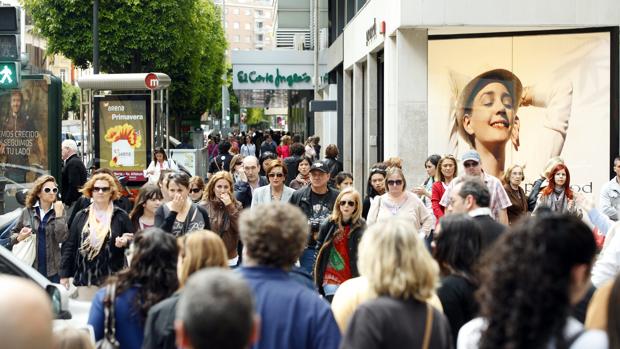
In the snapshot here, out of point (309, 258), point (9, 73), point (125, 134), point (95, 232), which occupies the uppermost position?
point (9, 73)

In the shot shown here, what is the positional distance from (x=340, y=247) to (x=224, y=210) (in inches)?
63.6

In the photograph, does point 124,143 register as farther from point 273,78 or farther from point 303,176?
point 273,78

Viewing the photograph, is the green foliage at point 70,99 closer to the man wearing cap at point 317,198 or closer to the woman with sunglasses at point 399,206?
the man wearing cap at point 317,198

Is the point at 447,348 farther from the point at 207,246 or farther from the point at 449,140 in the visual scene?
the point at 449,140

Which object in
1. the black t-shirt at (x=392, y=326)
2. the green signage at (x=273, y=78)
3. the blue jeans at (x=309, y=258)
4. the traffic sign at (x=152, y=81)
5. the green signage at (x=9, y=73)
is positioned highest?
the green signage at (x=273, y=78)

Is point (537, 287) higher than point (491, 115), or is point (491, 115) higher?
point (491, 115)

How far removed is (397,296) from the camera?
4.79 metres

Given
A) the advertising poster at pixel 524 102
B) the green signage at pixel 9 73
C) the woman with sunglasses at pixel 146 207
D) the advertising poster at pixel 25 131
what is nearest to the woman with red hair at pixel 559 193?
the woman with sunglasses at pixel 146 207

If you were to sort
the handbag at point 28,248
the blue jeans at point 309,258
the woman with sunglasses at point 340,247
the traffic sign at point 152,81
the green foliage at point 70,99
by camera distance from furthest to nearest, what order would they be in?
the green foliage at point 70,99
the traffic sign at point 152,81
the blue jeans at point 309,258
the handbag at point 28,248
the woman with sunglasses at point 340,247

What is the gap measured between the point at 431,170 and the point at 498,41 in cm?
627

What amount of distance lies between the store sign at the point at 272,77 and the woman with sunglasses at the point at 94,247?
101 ft

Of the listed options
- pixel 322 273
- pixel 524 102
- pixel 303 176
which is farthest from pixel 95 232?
pixel 524 102

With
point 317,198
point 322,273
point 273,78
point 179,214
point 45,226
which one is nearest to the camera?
point 322,273

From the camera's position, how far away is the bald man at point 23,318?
10.2ft
